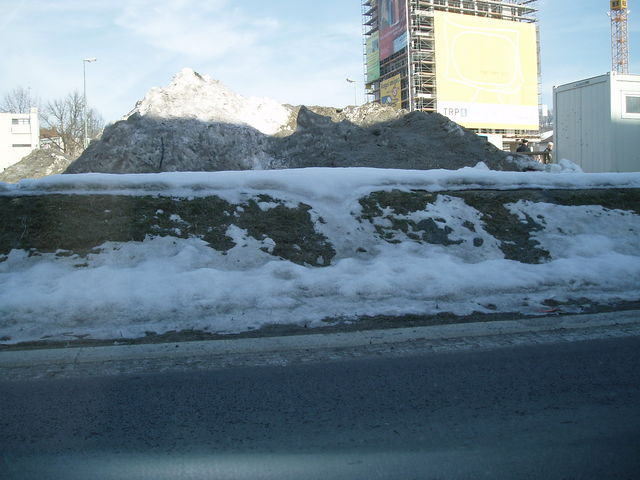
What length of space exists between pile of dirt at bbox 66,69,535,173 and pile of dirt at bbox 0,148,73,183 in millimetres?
6667

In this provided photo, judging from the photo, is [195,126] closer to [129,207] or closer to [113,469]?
[129,207]

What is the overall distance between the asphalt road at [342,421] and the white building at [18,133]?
Answer: 6041 centimetres

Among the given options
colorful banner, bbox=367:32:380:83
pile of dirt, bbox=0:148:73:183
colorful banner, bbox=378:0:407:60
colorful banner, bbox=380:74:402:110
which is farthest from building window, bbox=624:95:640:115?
colorful banner, bbox=367:32:380:83

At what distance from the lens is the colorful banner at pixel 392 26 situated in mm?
77750

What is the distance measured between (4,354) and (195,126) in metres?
9.90

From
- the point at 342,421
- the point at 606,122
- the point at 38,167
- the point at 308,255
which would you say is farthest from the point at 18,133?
the point at 342,421

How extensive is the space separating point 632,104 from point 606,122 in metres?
1.13

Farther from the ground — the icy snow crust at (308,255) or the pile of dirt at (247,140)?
the pile of dirt at (247,140)

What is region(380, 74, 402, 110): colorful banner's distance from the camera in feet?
258

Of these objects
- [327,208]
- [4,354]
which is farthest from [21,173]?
[4,354]

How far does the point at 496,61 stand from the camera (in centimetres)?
7788

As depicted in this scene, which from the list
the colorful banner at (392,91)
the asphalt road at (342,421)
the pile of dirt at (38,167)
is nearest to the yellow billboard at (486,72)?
the colorful banner at (392,91)

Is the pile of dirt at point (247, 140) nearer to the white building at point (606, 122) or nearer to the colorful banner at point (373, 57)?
the white building at point (606, 122)

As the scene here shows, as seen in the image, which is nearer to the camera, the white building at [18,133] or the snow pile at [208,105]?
the snow pile at [208,105]
